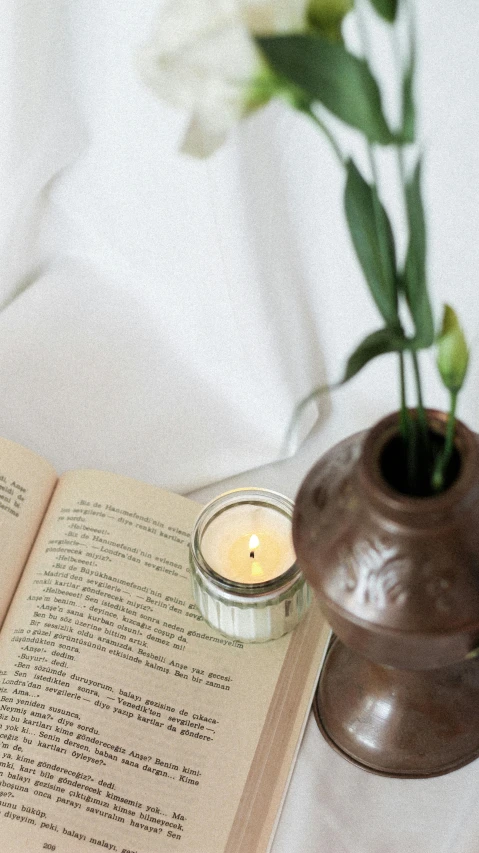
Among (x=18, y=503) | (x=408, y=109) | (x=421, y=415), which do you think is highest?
(x=408, y=109)

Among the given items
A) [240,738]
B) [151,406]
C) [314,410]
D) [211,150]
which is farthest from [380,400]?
[211,150]

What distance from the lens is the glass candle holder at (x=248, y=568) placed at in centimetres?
59

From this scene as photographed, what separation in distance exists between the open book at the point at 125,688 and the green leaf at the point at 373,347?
32 cm

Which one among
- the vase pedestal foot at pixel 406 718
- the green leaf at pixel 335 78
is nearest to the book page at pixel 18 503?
the vase pedestal foot at pixel 406 718

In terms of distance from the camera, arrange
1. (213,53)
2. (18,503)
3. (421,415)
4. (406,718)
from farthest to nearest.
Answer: (18,503) < (406,718) < (421,415) < (213,53)

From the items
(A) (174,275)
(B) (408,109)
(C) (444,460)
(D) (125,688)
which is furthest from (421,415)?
(A) (174,275)

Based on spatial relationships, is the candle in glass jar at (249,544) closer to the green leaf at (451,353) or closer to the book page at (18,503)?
the book page at (18,503)

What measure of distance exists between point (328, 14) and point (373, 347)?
12cm

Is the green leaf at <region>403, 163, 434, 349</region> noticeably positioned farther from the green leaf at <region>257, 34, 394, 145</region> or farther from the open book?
the open book

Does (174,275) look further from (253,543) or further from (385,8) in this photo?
(385,8)

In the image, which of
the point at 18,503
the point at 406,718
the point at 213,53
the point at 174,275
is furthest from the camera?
the point at 174,275

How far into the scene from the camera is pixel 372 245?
359mm

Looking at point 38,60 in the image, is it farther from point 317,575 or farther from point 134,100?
point 317,575

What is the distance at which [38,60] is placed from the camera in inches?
30.2
